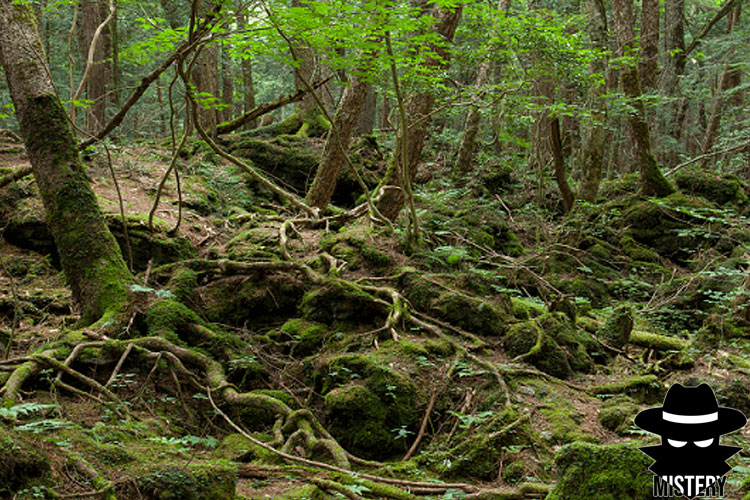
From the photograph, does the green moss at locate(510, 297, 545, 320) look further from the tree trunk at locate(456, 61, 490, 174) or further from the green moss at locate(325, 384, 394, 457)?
the tree trunk at locate(456, 61, 490, 174)

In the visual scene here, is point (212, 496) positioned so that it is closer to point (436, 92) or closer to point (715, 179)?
point (436, 92)

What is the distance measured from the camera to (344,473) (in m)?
4.00

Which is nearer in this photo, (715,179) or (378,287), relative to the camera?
(378,287)

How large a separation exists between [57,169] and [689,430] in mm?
6031

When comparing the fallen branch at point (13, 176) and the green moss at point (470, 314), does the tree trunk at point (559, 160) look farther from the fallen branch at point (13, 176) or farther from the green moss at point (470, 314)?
the fallen branch at point (13, 176)

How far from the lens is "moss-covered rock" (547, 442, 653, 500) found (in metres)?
3.06

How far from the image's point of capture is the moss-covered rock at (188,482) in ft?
9.75

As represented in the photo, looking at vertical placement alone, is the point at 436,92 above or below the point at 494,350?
above

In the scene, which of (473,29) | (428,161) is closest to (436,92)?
(473,29)

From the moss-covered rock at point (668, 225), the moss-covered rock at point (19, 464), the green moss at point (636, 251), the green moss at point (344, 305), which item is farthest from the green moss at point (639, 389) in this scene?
the moss-covered rock at point (668, 225)

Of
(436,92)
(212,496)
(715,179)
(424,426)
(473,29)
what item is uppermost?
(473,29)

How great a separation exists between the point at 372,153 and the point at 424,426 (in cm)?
1012

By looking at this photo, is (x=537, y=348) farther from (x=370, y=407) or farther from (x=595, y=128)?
(x=595, y=128)

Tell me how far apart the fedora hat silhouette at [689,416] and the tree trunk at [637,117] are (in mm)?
9810
